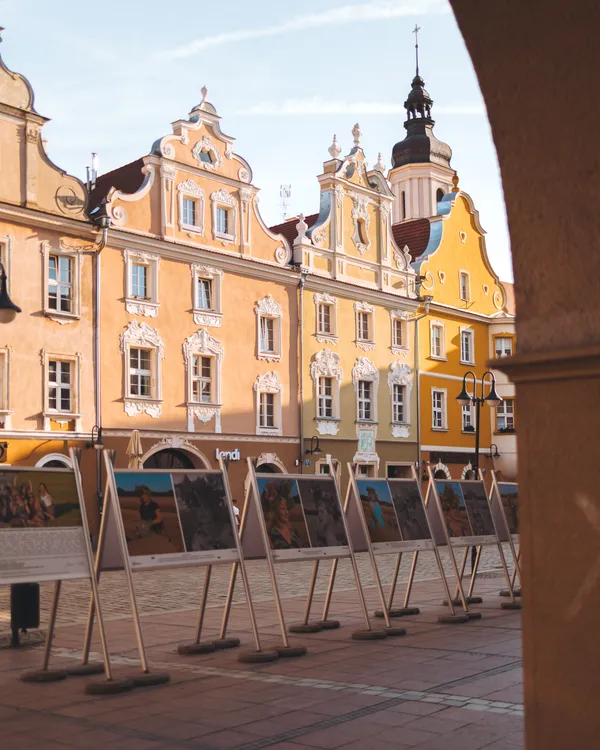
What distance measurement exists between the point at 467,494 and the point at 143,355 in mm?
18052

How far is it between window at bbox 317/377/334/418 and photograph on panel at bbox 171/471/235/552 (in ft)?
85.4

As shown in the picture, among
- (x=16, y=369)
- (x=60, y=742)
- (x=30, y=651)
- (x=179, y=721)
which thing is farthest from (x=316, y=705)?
(x=16, y=369)

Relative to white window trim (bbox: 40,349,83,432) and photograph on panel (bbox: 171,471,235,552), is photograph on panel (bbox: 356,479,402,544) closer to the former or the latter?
photograph on panel (bbox: 171,471,235,552)

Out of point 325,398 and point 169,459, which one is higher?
point 325,398

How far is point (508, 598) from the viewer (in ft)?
47.2

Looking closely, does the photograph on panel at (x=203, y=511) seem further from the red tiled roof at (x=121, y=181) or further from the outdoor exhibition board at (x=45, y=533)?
the red tiled roof at (x=121, y=181)

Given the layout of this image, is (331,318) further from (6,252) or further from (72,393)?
(6,252)

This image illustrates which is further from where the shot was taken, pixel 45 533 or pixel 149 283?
pixel 149 283

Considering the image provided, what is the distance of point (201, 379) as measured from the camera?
104 feet

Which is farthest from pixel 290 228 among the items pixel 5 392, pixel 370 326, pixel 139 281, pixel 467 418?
pixel 5 392

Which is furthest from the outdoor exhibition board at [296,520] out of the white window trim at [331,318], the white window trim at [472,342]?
the white window trim at [472,342]

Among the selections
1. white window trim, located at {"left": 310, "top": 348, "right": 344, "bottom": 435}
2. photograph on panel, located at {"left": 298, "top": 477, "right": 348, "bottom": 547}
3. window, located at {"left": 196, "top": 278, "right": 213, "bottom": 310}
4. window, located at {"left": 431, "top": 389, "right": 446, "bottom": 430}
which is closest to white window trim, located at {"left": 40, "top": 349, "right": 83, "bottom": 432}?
window, located at {"left": 196, "top": 278, "right": 213, "bottom": 310}

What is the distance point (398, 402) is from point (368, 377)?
2.05 meters

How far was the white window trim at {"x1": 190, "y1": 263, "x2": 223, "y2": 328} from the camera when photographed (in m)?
31.3
